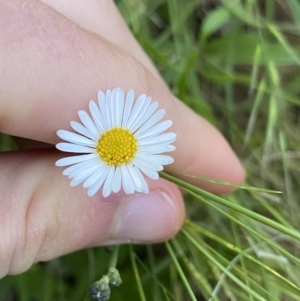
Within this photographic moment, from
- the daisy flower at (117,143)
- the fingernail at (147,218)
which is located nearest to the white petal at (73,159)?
the daisy flower at (117,143)

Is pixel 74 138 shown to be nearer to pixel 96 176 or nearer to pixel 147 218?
pixel 96 176

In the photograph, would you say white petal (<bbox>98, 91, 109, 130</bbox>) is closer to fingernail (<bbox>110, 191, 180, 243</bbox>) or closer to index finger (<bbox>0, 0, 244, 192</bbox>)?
index finger (<bbox>0, 0, 244, 192</bbox>)

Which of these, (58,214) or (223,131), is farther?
(223,131)

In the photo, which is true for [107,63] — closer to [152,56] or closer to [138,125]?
[138,125]

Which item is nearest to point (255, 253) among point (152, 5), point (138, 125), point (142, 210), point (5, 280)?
point (142, 210)

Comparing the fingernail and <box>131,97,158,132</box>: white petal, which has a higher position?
<box>131,97,158,132</box>: white petal

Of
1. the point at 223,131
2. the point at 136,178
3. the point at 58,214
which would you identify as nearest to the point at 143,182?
the point at 136,178

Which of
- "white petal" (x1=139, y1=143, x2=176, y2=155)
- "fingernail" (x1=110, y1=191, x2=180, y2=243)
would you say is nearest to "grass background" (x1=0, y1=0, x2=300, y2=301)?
"fingernail" (x1=110, y1=191, x2=180, y2=243)
